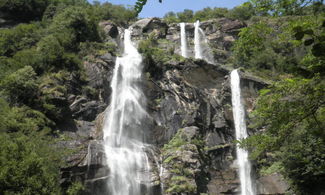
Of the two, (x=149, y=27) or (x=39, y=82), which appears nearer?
(x=39, y=82)

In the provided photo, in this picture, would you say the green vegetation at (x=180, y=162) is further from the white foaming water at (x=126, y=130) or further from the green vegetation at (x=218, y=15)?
the green vegetation at (x=218, y=15)

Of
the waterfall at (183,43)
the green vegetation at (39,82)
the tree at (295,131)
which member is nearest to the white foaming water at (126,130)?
the green vegetation at (39,82)

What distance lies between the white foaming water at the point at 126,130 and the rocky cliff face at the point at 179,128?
0.57 metres

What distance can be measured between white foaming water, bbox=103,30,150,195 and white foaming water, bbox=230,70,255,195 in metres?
6.31

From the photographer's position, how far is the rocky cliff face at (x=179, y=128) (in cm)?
1611

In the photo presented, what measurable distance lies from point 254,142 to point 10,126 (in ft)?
42.6

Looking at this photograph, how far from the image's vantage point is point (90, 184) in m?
14.8

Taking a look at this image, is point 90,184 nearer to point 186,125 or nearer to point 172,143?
point 172,143

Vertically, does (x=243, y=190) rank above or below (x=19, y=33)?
below

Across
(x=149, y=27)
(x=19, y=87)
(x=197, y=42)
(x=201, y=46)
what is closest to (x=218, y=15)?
(x=197, y=42)

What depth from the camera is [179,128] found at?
20.8 m

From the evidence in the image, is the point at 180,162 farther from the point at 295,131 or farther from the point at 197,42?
the point at 197,42

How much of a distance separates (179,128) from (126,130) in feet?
12.2

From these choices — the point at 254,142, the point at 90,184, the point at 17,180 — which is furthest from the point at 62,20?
the point at 254,142
